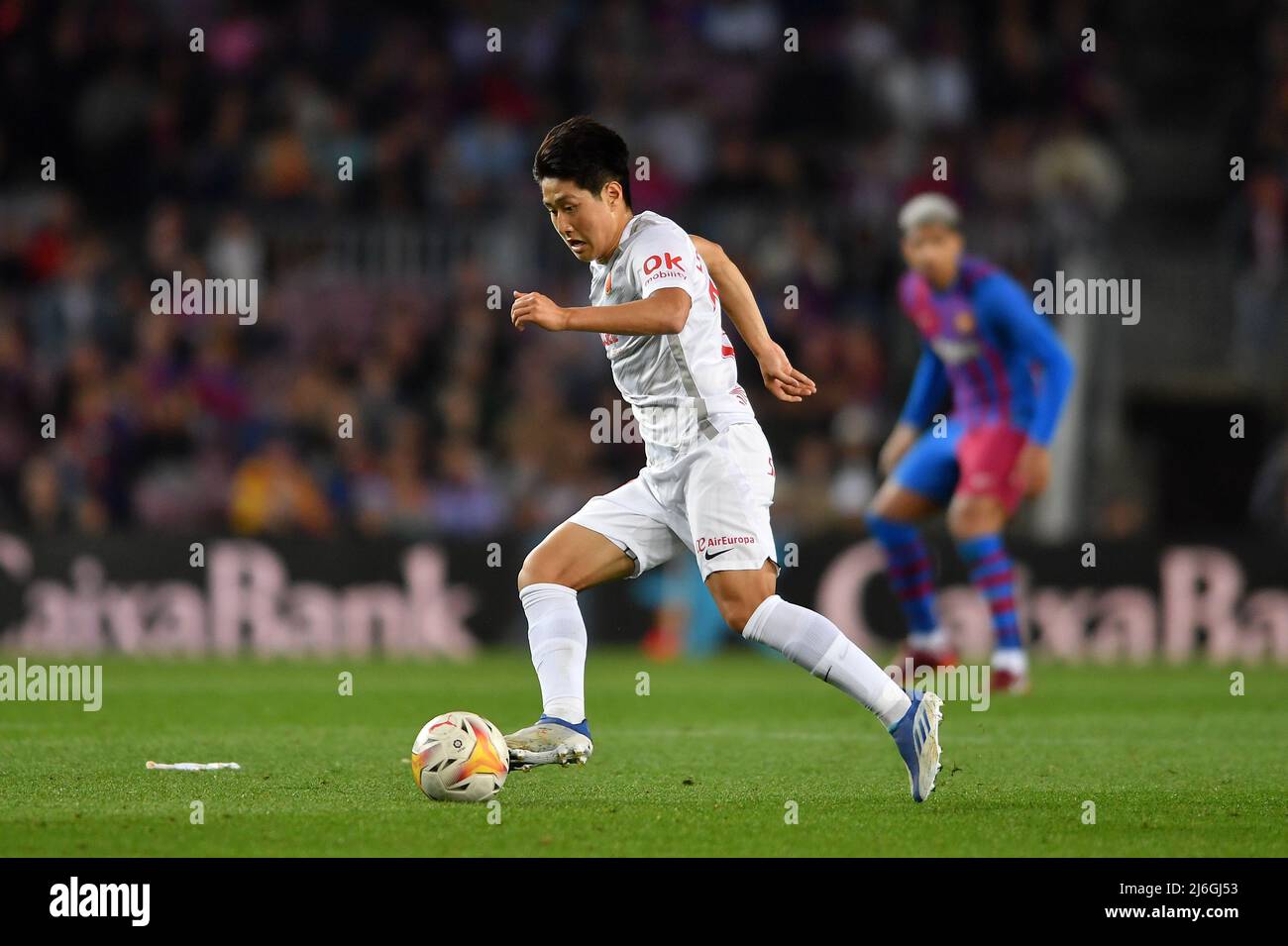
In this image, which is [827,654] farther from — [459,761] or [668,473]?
[459,761]

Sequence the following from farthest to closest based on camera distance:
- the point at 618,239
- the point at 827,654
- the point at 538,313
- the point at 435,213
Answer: the point at 435,213
the point at 618,239
the point at 827,654
the point at 538,313

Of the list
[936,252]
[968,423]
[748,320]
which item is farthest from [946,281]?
[748,320]

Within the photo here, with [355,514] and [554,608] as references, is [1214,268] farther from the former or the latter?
[554,608]

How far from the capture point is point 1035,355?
10.1 m

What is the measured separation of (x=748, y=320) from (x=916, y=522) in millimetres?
4169

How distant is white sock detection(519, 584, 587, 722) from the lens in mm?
6434

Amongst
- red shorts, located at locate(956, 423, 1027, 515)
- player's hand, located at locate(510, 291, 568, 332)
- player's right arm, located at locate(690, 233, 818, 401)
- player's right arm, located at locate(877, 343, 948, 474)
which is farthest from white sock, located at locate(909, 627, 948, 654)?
player's hand, located at locate(510, 291, 568, 332)

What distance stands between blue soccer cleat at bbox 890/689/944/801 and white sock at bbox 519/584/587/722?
1075 millimetres

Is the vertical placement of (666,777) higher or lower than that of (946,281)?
lower

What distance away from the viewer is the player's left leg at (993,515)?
10.2m

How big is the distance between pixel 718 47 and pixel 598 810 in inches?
519

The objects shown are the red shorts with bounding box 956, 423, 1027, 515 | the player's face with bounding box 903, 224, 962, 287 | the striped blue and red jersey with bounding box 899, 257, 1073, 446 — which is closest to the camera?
the striped blue and red jersey with bounding box 899, 257, 1073, 446

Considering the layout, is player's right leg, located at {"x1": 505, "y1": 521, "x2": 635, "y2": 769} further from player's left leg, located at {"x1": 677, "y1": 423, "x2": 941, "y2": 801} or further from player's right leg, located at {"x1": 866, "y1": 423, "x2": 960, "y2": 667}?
player's right leg, located at {"x1": 866, "y1": 423, "x2": 960, "y2": 667}

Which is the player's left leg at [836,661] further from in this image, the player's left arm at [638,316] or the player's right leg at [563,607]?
the player's left arm at [638,316]
